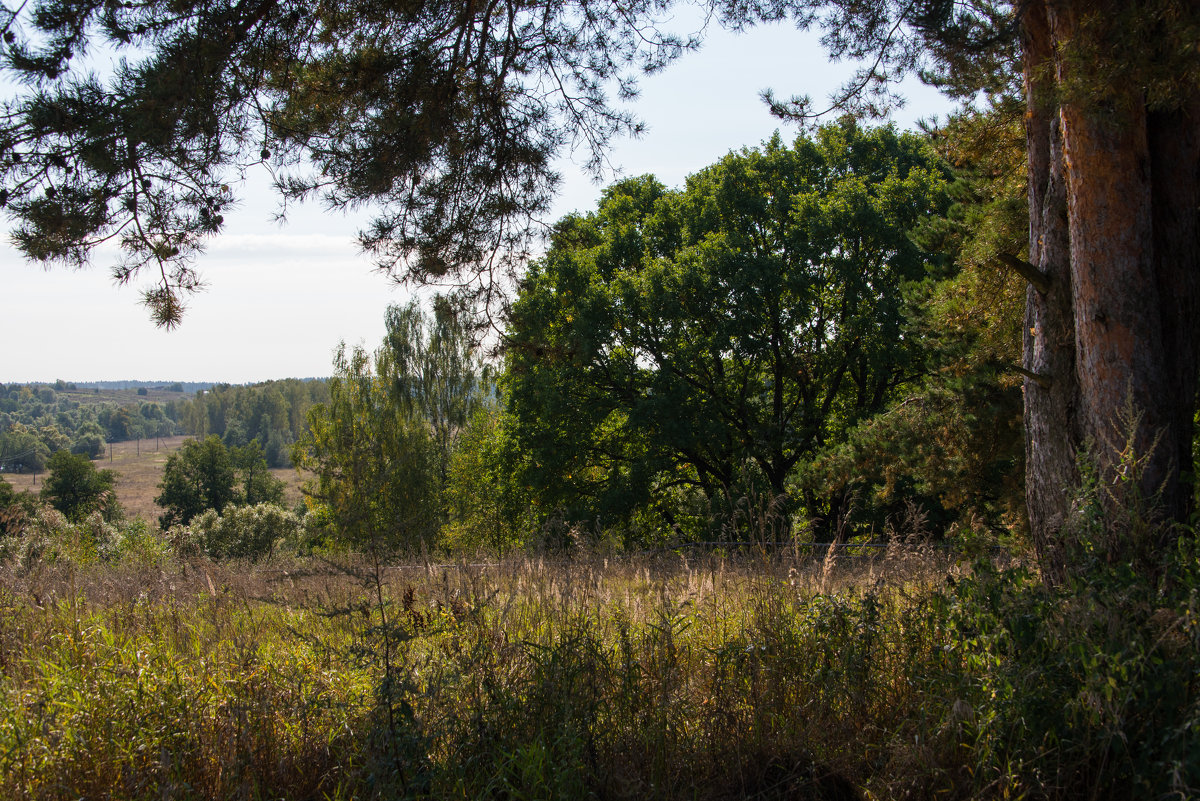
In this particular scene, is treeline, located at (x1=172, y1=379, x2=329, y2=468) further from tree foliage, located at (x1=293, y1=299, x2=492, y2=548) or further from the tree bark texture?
Result: the tree bark texture

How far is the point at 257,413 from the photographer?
425ft

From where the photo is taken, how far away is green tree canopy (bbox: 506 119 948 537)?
1692 cm

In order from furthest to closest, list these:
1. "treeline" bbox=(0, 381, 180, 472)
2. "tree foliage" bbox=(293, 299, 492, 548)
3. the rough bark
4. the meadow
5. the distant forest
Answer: the distant forest < "treeline" bbox=(0, 381, 180, 472) < "tree foliage" bbox=(293, 299, 492, 548) < the rough bark < the meadow

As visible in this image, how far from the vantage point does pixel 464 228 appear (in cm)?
620

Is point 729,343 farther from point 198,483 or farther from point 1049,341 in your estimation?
point 198,483

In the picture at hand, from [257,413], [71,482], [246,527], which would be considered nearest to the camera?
[246,527]

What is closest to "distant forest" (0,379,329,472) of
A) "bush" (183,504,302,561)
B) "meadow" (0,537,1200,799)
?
"bush" (183,504,302,561)

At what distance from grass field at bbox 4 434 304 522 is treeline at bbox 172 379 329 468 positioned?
214 inches

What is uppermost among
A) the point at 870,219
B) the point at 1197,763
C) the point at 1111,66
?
the point at 870,219

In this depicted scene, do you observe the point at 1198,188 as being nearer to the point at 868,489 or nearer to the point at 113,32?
the point at 113,32

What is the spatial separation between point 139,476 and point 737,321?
122921 mm

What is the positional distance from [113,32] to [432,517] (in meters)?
22.5

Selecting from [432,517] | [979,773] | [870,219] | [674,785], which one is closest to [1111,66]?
[979,773]

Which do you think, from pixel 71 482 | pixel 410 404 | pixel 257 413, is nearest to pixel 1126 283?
pixel 410 404
